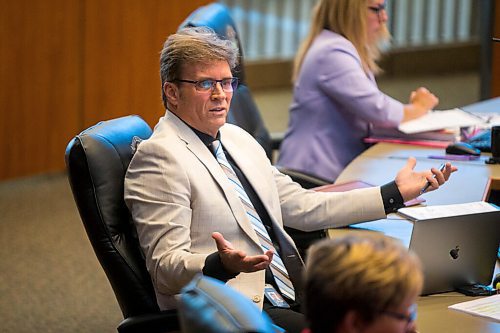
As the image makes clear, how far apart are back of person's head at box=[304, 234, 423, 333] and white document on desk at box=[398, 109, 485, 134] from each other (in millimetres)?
2572

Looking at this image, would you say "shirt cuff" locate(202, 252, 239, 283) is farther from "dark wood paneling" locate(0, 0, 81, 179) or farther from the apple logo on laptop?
"dark wood paneling" locate(0, 0, 81, 179)

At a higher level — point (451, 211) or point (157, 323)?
point (451, 211)

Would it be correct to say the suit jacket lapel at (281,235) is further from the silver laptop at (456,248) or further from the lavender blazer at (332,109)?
the lavender blazer at (332,109)

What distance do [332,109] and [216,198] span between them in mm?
1637

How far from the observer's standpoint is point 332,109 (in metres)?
4.16

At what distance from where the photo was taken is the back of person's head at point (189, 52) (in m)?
2.65

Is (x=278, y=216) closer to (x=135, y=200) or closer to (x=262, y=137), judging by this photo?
(x=135, y=200)

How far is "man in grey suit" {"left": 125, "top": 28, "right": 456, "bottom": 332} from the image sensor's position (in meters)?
2.48

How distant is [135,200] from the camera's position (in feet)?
8.30

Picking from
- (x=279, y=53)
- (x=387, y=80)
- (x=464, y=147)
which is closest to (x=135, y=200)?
(x=464, y=147)

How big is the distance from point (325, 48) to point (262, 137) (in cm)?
45

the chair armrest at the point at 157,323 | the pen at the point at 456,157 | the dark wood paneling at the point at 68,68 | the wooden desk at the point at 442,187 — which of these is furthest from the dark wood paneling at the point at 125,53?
the chair armrest at the point at 157,323

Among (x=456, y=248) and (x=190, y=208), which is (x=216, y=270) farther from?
(x=456, y=248)

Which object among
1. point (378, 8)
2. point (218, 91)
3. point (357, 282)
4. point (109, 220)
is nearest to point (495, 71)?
point (378, 8)
